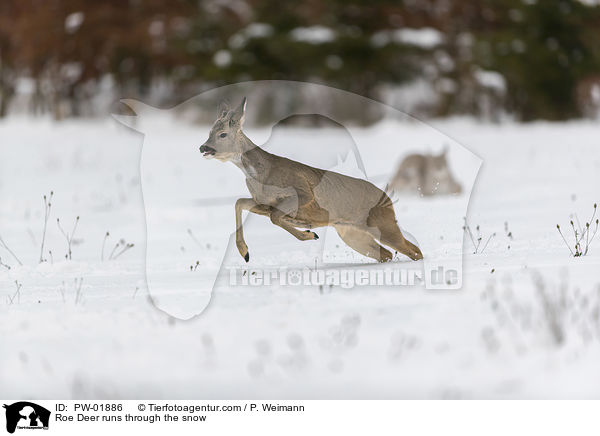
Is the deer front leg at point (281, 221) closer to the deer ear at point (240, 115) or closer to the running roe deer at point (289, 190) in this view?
the running roe deer at point (289, 190)

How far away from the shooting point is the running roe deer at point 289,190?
10.3 feet

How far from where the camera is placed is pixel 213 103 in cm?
333

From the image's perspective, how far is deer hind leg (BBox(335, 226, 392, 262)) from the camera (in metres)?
3.46

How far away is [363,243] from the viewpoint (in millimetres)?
3574

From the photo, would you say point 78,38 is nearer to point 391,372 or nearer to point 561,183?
point 561,183

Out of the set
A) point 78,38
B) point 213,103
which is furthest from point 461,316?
point 78,38

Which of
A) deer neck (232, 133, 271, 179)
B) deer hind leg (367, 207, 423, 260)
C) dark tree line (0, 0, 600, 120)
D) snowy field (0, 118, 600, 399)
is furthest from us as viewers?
dark tree line (0, 0, 600, 120)

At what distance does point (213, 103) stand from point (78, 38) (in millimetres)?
22285

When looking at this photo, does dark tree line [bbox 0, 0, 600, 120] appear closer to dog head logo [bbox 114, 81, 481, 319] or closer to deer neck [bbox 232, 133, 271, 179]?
dog head logo [bbox 114, 81, 481, 319]

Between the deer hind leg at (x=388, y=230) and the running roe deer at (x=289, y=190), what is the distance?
11 mm

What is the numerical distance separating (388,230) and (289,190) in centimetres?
64

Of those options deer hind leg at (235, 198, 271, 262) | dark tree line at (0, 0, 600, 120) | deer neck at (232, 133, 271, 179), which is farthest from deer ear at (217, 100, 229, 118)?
dark tree line at (0, 0, 600, 120)
